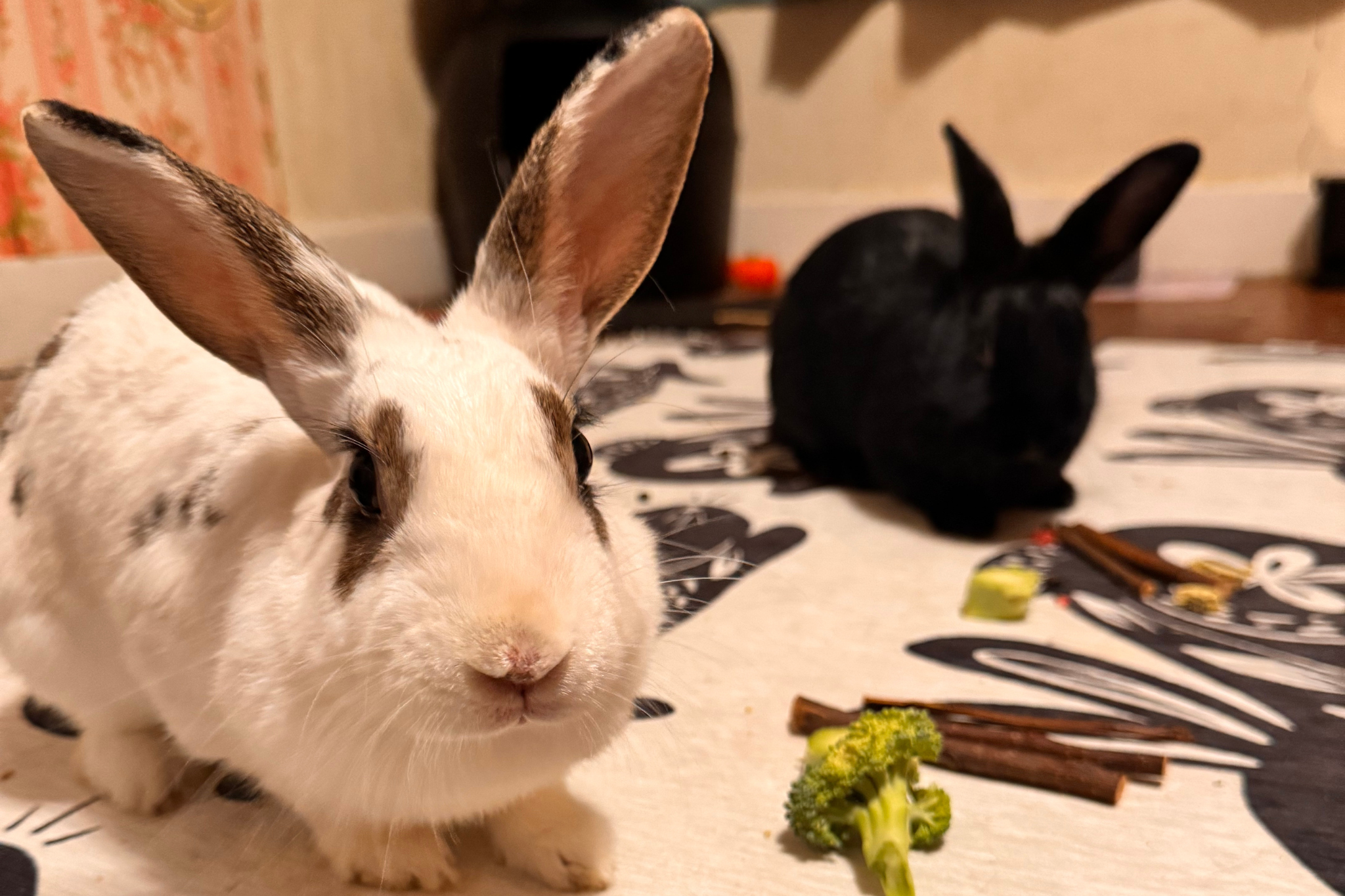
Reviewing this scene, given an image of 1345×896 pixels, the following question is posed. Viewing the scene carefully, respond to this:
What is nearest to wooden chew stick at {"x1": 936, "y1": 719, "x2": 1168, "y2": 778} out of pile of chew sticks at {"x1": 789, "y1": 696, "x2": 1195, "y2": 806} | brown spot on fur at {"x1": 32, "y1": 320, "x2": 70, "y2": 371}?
pile of chew sticks at {"x1": 789, "y1": 696, "x2": 1195, "y2": 806}

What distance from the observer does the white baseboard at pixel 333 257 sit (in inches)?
66.2

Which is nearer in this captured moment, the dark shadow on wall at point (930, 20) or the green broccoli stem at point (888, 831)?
the green broccoli stem at point (888, 831)

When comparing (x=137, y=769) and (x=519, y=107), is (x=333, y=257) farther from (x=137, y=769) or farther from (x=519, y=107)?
(x=519, y=107)

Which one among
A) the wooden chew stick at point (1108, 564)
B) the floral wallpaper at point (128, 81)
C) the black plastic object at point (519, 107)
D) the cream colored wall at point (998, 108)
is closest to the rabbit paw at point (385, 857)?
the wooden chew stick at point (1108, 564)

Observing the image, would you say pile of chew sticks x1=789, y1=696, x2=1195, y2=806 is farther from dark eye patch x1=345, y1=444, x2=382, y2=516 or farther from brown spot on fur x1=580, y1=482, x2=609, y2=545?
dark eye patch x1=345, y1=444, x2=382, y2=516

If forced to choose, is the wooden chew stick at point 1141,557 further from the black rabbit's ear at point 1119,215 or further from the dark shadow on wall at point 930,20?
the dark shadow on wall at point 930,20

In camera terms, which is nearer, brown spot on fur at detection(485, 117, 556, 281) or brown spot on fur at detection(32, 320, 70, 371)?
brown spot on fur at detection(485, 117, 556, 281)

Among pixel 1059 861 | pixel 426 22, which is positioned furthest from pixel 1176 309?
pixel 1059 861

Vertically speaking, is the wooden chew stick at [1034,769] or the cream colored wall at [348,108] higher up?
the cream colored wall at [348,108]

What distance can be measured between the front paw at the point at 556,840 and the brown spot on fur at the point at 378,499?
0.31 metres

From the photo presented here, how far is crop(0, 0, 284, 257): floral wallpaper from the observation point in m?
1.75

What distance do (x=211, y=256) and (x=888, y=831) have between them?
2.54ft

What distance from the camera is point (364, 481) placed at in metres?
0.80

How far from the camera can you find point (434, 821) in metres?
0.82
